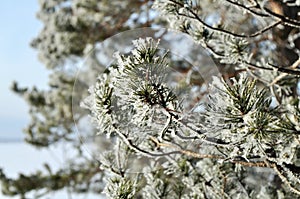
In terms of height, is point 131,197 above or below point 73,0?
below

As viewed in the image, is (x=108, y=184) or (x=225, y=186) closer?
(x=108, y=184)

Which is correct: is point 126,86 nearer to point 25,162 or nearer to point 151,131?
point 151,131

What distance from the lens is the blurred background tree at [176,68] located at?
2.56 ft

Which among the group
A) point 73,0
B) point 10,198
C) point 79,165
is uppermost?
point 73,0

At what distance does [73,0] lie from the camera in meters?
3.59

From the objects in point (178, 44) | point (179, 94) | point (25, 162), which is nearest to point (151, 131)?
point (179, 94)

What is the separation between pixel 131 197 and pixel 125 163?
116 mm

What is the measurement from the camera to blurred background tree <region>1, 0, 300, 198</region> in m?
0.78

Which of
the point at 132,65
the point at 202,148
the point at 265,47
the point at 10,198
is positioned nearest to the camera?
the point at 132,65

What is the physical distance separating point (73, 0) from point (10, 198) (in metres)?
1.51

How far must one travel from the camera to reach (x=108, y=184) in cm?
81

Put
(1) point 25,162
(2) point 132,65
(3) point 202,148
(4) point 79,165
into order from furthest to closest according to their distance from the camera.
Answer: (1) point 25,162
(4) point 79,165
(3) point 202,148
(2) point 132,65

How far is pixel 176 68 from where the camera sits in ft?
4.33

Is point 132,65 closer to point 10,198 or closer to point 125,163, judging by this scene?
point 125,163
